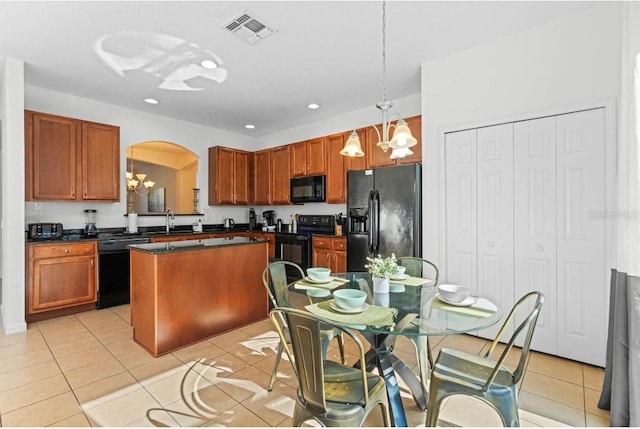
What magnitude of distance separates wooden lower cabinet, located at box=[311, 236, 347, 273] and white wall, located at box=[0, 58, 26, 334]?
3444mm

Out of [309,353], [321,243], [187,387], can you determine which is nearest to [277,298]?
[309,353]

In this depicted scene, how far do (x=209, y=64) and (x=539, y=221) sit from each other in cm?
361

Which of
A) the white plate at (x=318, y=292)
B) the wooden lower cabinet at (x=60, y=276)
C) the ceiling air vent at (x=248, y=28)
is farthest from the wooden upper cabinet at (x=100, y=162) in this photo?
the white plate at (x=318, y=292)

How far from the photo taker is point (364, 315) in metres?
1.60

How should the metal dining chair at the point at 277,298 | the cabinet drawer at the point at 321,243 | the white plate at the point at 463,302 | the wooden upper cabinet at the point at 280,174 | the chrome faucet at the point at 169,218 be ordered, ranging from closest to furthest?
the white plate at the point at 463,302 < the metal dining chair at the point at 277,298 < the cabinet drawer at the point at 321,243 < the chrome faucet at the point at 169,218 < the wooden upper cabinet at the point at 280,174

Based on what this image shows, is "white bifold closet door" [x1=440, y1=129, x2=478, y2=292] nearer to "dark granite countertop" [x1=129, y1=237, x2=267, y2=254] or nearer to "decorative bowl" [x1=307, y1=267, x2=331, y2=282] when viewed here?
"decorative bowl" [x1=307, y1=267, x2=331, y2=282]

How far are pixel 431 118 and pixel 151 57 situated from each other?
3.01 meters

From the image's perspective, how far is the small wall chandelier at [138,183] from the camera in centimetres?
493

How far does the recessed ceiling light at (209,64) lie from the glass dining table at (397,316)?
2.58 metres

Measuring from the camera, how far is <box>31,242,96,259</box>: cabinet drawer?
3564mm

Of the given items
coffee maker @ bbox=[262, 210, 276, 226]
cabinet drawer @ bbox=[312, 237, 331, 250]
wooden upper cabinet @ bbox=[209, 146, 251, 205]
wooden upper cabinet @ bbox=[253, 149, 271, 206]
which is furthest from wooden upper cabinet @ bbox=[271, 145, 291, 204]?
cabinet drawer @ bbox=[312, 237, 331, 250]

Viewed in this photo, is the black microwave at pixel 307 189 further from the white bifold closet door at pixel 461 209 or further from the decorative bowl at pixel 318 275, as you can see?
the decorative bowl at pixel 318 275

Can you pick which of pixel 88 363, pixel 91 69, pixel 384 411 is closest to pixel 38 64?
pixel 91 69

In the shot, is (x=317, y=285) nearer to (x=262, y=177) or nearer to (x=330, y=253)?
(x=330, y=253)
